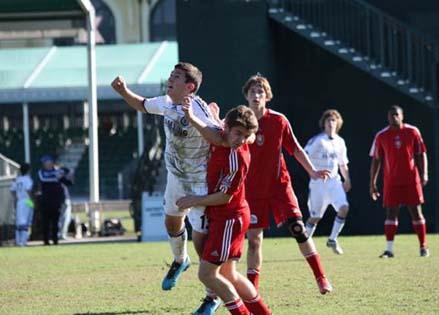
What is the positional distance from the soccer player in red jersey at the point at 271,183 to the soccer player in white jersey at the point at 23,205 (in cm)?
1684

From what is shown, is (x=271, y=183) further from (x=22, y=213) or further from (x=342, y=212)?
(x=22, y=213)

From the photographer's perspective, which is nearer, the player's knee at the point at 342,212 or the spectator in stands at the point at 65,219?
the player's knee at the point at 342,212

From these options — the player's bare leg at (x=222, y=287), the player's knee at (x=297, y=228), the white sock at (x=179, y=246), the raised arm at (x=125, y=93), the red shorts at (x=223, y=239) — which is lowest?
the white sock at (x=179, y=246)

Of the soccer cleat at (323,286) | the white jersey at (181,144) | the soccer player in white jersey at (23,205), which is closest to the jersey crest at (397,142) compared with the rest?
the soccer cleat at (323,286)

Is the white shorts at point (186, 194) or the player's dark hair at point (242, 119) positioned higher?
the player's dark hair at point (242, 119)

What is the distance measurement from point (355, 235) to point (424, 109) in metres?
2.92

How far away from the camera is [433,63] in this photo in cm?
2670

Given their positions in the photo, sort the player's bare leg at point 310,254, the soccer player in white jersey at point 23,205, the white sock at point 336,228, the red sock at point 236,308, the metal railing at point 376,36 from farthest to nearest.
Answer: the soccer player in white jersey at point 23,205
the metal railing at point 376,36
the white sock at point 336,228
the player's bare leg at point 310,254
the red sock at point 236,308

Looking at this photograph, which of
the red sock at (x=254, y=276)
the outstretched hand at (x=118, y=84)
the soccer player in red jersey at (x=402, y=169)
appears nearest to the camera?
the outstretched hand at (x=118, y=84)

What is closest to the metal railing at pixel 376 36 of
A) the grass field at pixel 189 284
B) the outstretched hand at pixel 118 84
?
the grass field at pixel 189 284

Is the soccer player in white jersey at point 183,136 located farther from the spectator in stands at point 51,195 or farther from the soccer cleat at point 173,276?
the spectator in stands at point 51,195

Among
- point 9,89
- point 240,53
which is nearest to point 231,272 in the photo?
point 240,53

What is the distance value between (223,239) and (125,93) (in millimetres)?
2279

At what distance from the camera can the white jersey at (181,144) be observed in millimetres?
11469
